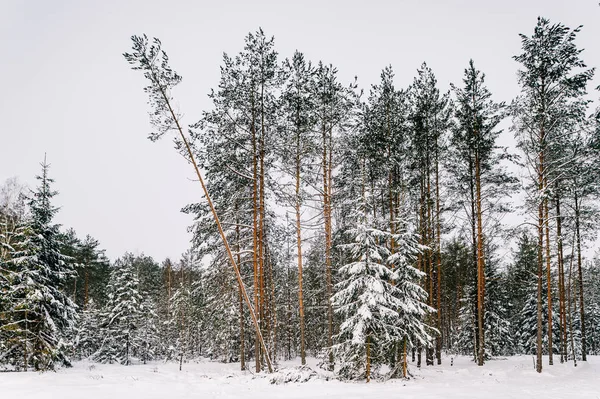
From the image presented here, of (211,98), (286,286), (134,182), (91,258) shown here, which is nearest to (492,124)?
(211,98)

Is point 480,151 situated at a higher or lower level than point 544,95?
lower

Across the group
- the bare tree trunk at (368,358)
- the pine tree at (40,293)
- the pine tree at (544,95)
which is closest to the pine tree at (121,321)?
the pine tree at (40,293)

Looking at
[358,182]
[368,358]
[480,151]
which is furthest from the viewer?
[358,182]

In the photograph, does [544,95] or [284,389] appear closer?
[284,389]

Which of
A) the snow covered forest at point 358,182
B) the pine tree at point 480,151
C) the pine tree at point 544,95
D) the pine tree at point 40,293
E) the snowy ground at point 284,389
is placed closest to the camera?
the snowy ground at point 284,389

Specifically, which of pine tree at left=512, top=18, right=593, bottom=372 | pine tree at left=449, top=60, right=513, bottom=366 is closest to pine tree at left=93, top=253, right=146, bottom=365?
pine tree at left=449, top=60, right=513, bottom=366

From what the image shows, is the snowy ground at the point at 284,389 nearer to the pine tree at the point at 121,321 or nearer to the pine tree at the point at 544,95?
the pine tree at the point at 544,95

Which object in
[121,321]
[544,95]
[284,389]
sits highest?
[544,95]

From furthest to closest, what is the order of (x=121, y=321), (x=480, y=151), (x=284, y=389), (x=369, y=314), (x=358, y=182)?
(x=121, y=321), (x=358, y=182), (x=480, y=151), (x=369, y=314), (x=284, y=389)

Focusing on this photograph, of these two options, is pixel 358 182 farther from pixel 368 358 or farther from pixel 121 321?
pixel 121 321

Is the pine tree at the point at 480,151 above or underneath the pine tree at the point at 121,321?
above

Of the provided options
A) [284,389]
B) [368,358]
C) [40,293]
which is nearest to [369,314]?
[368,358]

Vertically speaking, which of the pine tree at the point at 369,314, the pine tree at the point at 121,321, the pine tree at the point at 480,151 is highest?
the pine tree at the point at 480,151

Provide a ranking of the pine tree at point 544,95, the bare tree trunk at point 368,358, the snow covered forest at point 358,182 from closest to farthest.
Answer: the bare tree trunk at point 368,358, the snow covered forest at point 358,182, the pine tree at point 544,95
